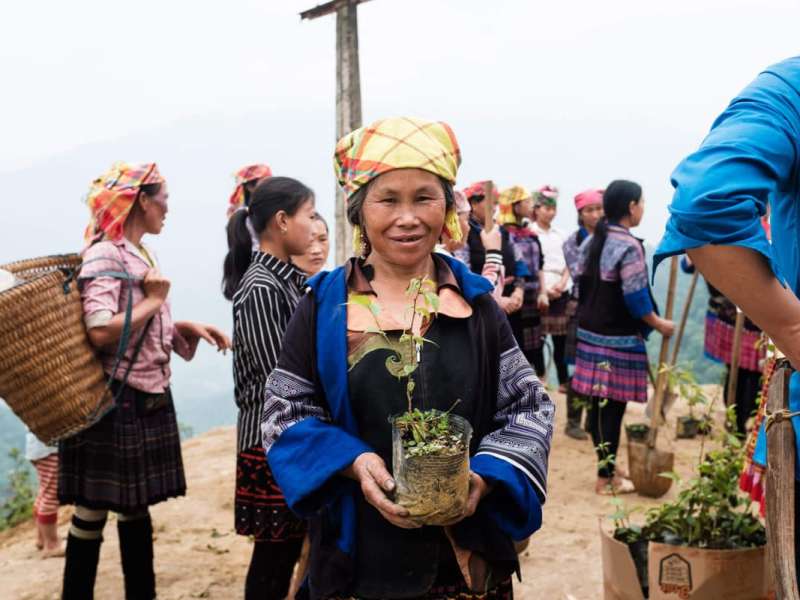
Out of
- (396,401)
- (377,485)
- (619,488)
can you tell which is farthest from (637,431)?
(377,485)

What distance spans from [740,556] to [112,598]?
2.96m

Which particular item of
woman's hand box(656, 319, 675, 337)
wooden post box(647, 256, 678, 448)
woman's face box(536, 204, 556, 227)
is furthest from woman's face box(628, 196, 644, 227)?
woman's face box(536, 204, 556, 227)

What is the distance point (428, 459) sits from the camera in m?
1.50

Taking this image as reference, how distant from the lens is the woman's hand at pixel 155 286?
3279mm

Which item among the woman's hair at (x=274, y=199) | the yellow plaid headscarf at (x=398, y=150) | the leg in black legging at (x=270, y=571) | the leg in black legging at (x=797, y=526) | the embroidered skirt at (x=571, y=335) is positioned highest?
the yellow plaid headscarf at (x=398, y=150)

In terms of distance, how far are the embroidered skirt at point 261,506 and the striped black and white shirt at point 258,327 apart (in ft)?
0.23

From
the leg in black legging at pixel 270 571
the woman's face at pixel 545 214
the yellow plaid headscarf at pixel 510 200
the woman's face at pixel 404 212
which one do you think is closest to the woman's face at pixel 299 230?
the leg in black legging at pixel 270 571

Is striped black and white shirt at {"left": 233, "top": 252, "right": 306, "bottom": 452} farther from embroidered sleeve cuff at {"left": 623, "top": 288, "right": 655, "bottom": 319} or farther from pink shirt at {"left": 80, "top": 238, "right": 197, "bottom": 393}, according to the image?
embroidered sleeve cuff at {"left": 623, "top": 288, "right": 655, "bottom": 319}

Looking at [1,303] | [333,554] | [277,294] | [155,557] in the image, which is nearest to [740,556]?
[333,554]

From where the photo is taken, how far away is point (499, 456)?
174 cm

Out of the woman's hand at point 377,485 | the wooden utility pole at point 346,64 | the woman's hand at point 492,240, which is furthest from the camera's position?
the wooden utility pole at point 346,64

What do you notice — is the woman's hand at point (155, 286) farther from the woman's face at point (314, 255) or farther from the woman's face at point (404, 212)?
the woman's face at point (404, 212)

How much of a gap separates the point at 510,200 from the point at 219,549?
3816mm

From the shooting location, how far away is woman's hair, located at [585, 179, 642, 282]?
5.01 metres
